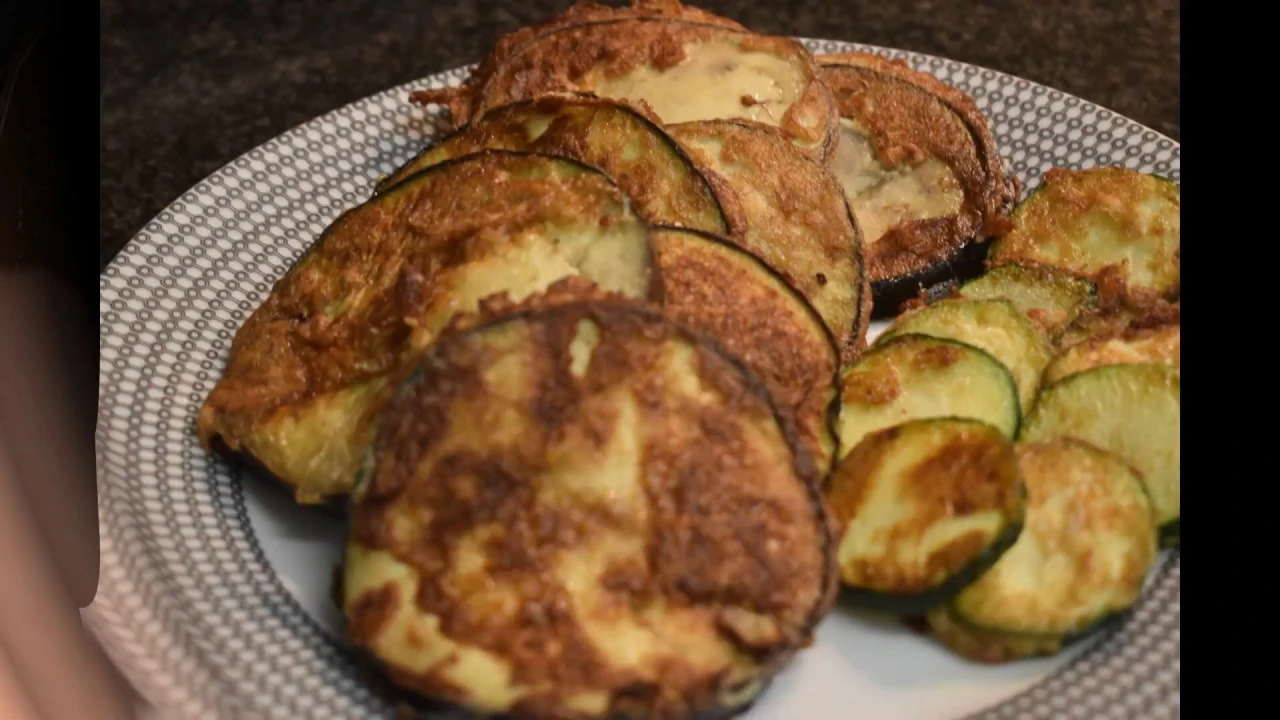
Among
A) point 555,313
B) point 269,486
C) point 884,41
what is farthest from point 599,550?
point 884,41

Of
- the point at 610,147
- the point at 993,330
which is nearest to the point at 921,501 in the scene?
the point at 993,330

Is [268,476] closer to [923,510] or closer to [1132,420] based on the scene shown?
[923,510]

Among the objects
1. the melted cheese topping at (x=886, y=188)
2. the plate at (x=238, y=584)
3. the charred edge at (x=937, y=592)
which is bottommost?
the plate at (x=238, y=584)

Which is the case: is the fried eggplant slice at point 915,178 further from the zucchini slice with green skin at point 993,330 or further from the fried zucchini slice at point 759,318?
the fried zucchini slice at point 759,318

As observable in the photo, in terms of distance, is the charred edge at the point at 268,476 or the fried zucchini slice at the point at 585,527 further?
the charred edge at the point at 268,476

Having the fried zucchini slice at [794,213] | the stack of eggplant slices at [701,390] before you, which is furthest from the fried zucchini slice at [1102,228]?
the fried zucchini slice at [794,213]

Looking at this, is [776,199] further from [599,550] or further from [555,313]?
[599,550]
